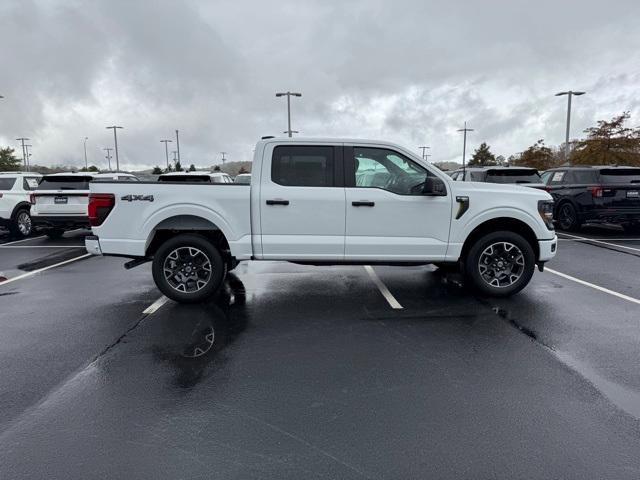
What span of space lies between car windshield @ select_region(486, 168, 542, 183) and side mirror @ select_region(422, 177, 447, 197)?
7463 mm

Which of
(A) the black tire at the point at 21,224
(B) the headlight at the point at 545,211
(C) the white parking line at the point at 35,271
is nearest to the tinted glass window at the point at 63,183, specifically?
(A) the black tire at the point at 21,224

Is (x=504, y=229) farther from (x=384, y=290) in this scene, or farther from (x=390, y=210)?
(x=384, y=290)

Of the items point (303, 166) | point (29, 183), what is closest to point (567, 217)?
point (303, 166)

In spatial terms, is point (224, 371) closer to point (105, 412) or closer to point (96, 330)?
point (105, 412)

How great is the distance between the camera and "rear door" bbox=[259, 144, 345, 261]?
586 cm

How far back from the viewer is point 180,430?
3.15 meters

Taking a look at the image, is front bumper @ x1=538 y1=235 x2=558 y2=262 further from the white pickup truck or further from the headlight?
the headlight

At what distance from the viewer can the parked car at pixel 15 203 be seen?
12641 mm

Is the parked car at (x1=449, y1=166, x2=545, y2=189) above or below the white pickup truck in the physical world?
above

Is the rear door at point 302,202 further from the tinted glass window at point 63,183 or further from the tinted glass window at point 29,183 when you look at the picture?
the tinted glass window at point 29,183

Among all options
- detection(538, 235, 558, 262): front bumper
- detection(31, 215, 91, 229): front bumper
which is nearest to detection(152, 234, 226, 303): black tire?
detection(538, 235, 558, 262): front bumper

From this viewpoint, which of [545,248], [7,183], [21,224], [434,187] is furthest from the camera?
[7,183]

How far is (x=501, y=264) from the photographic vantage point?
20.5ft

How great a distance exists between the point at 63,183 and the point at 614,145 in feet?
99.1
